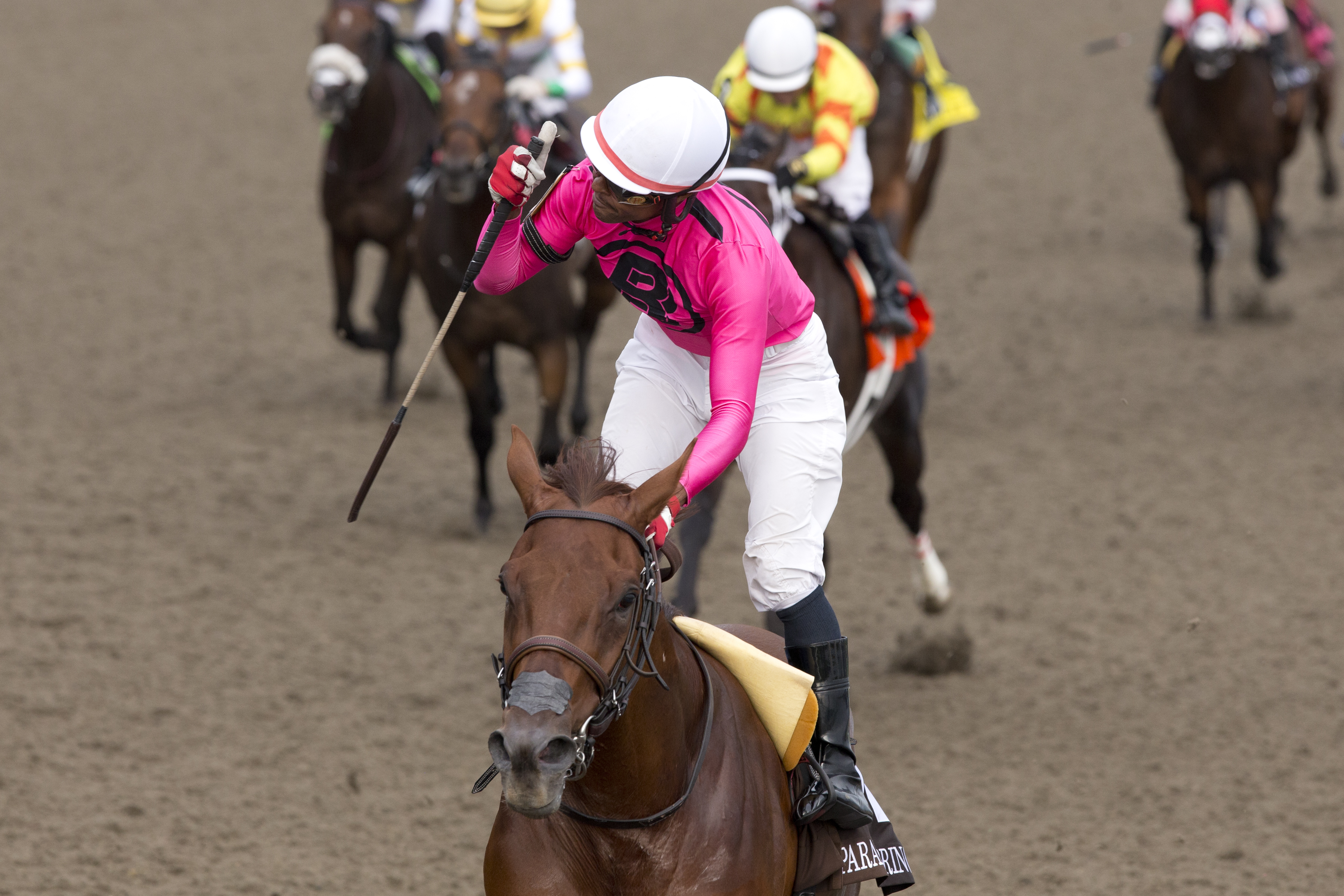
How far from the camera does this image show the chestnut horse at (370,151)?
930 cm

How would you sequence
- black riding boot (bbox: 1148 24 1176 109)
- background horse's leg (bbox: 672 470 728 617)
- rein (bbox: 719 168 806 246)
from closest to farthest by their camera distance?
rein (bbox: 719 168 806 246) → background horse's leg (bbox: 672 470 728 617) → black riding boot (bbox: 1148 24 1176 109)

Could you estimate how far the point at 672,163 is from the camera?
3311mm

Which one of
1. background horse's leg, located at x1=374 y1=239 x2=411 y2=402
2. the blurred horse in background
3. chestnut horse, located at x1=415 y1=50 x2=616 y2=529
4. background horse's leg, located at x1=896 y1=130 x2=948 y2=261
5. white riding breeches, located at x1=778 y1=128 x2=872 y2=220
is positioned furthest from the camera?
the blurred horse in background

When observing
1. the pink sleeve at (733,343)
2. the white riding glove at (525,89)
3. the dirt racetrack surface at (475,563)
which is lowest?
the dirt racetrack surface at (475,563)

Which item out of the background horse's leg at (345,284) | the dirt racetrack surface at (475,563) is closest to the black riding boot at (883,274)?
the dirt racetrack surface at (475,563)

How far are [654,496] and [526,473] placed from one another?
0.25 meters

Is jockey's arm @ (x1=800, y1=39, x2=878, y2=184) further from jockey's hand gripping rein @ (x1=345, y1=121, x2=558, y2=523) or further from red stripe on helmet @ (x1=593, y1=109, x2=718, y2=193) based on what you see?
red stripe on helmet @ (x1=593, y1=109, x2=718, y2=193)

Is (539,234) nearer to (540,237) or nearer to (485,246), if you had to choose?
(540,237)

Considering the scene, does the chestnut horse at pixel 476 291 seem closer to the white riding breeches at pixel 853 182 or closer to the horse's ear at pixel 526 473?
the white riding breeches at pixel 853 182

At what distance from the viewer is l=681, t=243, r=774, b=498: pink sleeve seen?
3221mm

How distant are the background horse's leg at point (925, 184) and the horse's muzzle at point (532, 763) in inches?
305

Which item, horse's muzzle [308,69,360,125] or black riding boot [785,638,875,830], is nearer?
black riding boot [785,638,875,830]

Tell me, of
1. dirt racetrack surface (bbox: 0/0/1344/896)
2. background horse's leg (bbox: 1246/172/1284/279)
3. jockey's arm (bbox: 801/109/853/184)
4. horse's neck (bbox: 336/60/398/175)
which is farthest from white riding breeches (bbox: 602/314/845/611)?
background horse's leg (bbox: 1246/172/1284/279)

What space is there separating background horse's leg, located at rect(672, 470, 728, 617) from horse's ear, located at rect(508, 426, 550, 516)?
3061 millimetres
